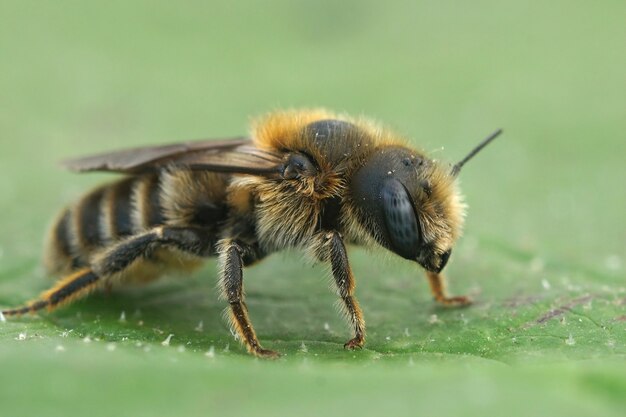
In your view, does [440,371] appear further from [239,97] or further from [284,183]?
[239,97]

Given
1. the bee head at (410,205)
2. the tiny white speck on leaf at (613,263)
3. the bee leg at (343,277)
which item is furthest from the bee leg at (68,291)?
the tiny white speck on leaf at (613,263)

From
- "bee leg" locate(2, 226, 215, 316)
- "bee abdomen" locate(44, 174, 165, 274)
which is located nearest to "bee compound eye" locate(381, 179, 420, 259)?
"bee leg" locate(2, 226, 215, 316)

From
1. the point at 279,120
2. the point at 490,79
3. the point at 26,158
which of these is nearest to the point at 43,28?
the point at 26,158

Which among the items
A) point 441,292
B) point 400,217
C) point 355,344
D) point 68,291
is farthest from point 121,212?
point 441,292

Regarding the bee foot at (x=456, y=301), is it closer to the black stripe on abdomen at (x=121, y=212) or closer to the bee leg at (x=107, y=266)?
the bee leg at (x=107, y=266)

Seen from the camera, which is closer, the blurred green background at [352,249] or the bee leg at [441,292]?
the blurred green background at [352,249]
